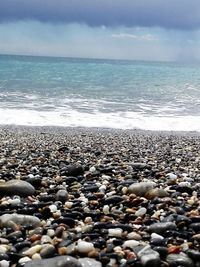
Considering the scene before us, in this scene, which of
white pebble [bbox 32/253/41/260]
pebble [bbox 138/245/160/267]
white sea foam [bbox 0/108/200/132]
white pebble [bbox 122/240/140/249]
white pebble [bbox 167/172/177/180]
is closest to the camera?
pebble [bbox 138/245/160/267]

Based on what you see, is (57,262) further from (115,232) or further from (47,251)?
(115,232)

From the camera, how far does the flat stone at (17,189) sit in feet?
16.0

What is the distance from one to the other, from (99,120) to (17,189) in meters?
14.1

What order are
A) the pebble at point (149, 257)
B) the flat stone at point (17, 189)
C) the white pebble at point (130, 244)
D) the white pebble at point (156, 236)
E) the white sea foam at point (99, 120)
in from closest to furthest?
the pebble at point (149, 257), the white pebble at point (130, 244), the white pebble at point (156, 236), the flat stone at point (17, 189), the white sea foam at point (99, 120)

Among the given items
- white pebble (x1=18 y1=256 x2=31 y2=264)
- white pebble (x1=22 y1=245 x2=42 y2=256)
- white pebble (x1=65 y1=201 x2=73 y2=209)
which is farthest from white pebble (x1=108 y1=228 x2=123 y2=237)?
white pebble (x1=65 y1=201 x2=73 y2=209)

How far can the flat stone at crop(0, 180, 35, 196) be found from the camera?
4.87 meters

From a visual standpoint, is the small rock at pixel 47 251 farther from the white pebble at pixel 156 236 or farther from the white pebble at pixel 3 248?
the white pebble at pixel 156 236

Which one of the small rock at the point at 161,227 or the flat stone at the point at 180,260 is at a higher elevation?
the small rock at the point at 161,227

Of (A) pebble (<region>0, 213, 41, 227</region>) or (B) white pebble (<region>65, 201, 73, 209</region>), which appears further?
(B) white pebble (<region>65, 201, 73, 209</region>)

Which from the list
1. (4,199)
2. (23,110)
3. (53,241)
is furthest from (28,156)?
(23,110)

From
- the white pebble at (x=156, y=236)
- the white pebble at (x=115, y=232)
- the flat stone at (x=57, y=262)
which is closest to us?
the flat stone at (x=57, y=262)

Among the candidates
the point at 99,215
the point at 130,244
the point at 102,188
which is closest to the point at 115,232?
the point at 130,244

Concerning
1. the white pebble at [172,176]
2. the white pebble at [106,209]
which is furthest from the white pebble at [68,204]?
the white pebble at [172,176]

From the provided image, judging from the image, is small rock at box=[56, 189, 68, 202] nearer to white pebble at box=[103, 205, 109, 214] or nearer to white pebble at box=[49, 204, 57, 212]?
white pebble at box=[49, 204, 57, 212]
